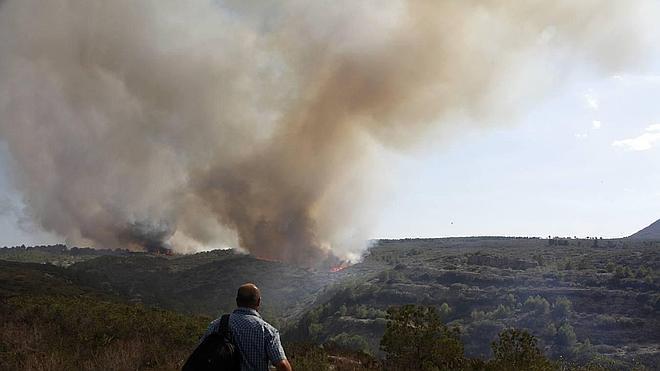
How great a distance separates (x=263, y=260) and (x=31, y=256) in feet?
254

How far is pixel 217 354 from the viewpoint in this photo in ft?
17.2

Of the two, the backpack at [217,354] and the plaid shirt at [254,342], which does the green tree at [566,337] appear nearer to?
the plaid shirt at [254,342]

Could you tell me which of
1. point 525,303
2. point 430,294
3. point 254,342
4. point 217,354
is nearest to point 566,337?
point 525,303

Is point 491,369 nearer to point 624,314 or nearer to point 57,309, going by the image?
point 57,309

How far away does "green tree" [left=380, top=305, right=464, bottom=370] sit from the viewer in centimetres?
1689

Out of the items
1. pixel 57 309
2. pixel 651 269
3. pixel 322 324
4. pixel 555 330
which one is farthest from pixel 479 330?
pixel 57 309

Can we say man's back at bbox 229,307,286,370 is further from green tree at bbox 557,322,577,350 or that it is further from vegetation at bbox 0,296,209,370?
green tree at bbox 557,322,577,350

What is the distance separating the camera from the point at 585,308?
62.1 m

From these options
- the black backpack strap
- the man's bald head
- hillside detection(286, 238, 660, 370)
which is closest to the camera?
the black backpack strap

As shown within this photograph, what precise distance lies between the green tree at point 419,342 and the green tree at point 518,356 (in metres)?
1.50

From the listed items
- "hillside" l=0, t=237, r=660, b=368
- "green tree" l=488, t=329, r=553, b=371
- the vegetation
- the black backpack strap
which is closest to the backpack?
the black backpack strap

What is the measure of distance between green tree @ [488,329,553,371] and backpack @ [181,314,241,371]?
11.4m

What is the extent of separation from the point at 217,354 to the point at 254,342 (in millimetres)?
446

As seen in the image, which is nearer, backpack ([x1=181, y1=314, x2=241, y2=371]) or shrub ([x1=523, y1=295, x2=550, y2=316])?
backpack ([x1=181, y1=314, x2=241, y2=371])
